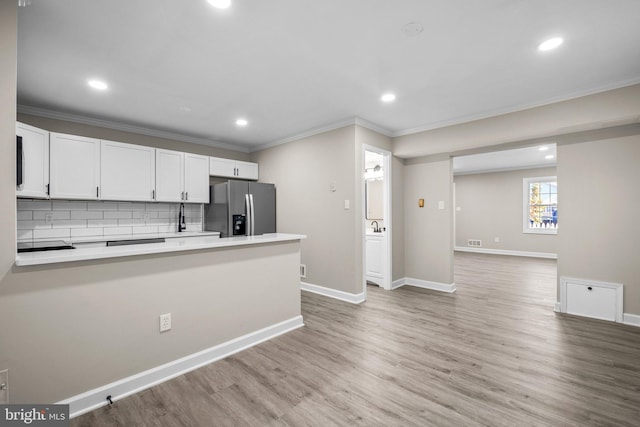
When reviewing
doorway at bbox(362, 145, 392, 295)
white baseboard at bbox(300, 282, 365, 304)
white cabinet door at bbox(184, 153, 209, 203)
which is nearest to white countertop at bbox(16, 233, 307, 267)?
white baseboard at bbox(300, 282, 365, 304)

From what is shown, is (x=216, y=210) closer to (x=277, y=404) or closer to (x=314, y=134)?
(x=314, y=134)

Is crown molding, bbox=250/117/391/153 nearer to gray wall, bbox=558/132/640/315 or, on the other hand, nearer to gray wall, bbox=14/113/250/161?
gray wall, bbox=14/113/250/161

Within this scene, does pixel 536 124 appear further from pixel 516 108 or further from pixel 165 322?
A: pixel 165 322

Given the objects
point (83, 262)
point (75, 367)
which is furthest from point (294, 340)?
point (83, 262)

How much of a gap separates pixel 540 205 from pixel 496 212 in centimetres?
103

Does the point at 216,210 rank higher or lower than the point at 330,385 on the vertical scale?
higher

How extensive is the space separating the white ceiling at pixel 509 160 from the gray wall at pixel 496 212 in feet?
0.88

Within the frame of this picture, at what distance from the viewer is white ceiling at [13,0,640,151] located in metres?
1.84

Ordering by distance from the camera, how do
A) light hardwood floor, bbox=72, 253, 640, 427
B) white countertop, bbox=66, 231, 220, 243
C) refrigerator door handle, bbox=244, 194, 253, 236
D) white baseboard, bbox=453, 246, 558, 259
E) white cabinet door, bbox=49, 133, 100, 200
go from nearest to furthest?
light hardwood floor, bbox=72, 253, 640, 427 < white cabinet door, bbox=49, 133, 100, 200 < white countertop, bbox=66, 231, 220, 243 < refrigerator door handle, bbox=244, 194, 253, 236 < white baseboard, bbox=453, 246, 558, 259

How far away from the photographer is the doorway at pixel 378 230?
427 centimetres

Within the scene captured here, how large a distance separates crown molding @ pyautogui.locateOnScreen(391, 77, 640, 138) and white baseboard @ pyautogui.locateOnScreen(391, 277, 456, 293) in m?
2.40

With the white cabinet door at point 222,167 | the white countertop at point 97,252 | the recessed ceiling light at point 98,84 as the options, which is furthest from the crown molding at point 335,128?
the recessed ceiling light at point 98,84

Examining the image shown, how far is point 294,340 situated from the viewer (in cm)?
282

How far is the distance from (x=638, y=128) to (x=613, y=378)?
2650 mm
